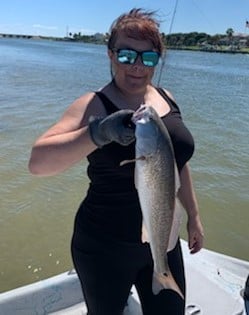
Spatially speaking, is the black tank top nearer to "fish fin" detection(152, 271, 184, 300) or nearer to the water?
"fish fin" detection(152, 271, 184, 300)

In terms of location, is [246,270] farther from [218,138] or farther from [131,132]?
[218,138]

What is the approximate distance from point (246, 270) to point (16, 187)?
15.2ft

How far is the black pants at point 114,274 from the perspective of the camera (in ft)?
7.48

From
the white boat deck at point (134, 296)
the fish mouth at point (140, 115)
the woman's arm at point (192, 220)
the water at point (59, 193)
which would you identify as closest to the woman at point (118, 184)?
the woman's arm at point (192, 220)

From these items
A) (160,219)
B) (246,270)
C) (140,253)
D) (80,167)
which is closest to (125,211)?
(140,253)

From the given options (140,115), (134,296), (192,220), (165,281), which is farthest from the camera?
(134,296)

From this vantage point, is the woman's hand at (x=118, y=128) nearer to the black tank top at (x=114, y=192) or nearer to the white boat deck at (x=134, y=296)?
the black tank top at (x=114, y=192)

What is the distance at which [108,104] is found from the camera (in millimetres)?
2193

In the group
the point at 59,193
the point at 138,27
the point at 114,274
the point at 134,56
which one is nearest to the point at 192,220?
the point at 114,274

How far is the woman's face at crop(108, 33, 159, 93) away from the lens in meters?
2.21

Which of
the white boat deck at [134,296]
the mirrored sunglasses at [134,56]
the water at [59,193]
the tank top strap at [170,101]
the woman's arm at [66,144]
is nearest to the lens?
the woman's arm at [66,144]

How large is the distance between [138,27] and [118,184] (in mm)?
732

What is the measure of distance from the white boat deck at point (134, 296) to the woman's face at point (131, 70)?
160cm

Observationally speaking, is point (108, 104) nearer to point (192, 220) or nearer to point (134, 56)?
point (134, 56)
